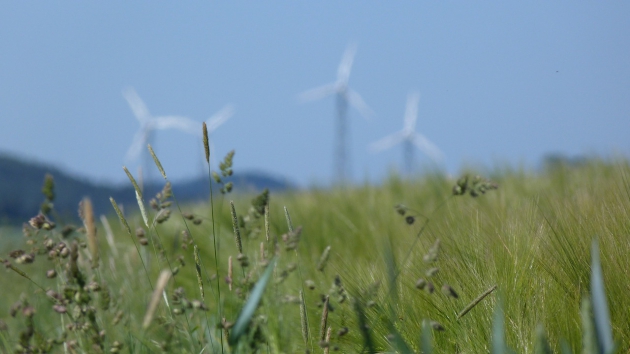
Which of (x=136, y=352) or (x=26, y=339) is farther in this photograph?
(x=136, y=352)

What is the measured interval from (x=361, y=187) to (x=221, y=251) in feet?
8.28

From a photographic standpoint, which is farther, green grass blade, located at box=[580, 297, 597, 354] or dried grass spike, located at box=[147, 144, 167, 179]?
dried grass spike, located at box=[147, 144, 167, 179]

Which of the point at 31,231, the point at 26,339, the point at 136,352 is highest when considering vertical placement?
the point at 31,231

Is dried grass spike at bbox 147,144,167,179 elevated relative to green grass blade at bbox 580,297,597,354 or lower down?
elevated

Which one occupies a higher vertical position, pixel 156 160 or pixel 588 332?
pixel 156 160

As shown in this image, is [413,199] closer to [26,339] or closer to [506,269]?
[506,269]

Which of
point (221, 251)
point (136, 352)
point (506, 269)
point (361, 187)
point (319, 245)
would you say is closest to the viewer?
point (506, 269)

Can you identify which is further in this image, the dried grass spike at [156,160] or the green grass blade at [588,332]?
the dried grass spike at [156,160]

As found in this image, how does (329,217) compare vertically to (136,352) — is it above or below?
above

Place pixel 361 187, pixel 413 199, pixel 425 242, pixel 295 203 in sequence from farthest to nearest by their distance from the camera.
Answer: pixel 361 187
pixel 295 203
pixel 413 199
pixel 425 242

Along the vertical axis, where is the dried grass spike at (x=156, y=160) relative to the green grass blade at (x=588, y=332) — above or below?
above

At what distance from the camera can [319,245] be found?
334cm

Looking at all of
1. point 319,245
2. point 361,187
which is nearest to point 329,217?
point 319,245

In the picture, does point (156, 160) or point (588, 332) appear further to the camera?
point (156, 160)
